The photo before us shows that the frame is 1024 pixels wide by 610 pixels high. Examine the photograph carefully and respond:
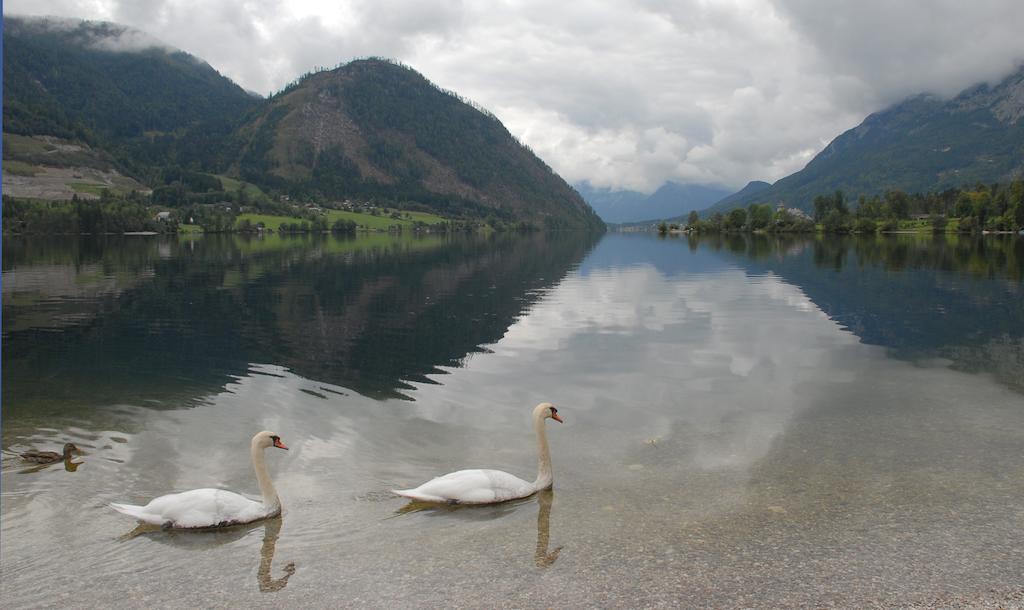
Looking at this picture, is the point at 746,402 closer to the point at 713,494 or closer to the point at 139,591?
the point at 713,494

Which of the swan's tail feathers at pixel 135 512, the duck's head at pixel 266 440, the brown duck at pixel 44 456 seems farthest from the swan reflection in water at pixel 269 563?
the brown duck at pixel 44 456

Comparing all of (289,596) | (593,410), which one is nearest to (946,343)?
(593,410)

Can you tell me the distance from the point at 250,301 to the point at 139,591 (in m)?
40.2

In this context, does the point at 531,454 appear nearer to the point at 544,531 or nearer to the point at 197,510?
the point at 544,531

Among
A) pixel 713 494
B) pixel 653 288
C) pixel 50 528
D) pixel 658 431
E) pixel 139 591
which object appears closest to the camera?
pixel 139 591

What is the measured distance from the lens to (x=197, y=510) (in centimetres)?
1295

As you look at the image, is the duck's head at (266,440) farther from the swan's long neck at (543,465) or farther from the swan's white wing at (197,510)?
the swan's long neck at (543,465)

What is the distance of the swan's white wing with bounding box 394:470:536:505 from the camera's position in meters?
14.0

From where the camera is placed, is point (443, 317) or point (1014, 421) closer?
point (1014, 421)

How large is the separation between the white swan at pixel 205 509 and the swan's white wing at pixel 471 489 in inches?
100

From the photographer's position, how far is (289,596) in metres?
10.7

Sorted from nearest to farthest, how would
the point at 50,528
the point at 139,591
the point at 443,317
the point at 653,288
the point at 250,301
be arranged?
the point at 139,591
the point at 50,528
the point at 443,317
the point at 250,301
the point at 653,288

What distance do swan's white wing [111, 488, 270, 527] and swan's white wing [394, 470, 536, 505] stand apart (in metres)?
2.90

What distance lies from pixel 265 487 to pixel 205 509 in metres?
1.10
